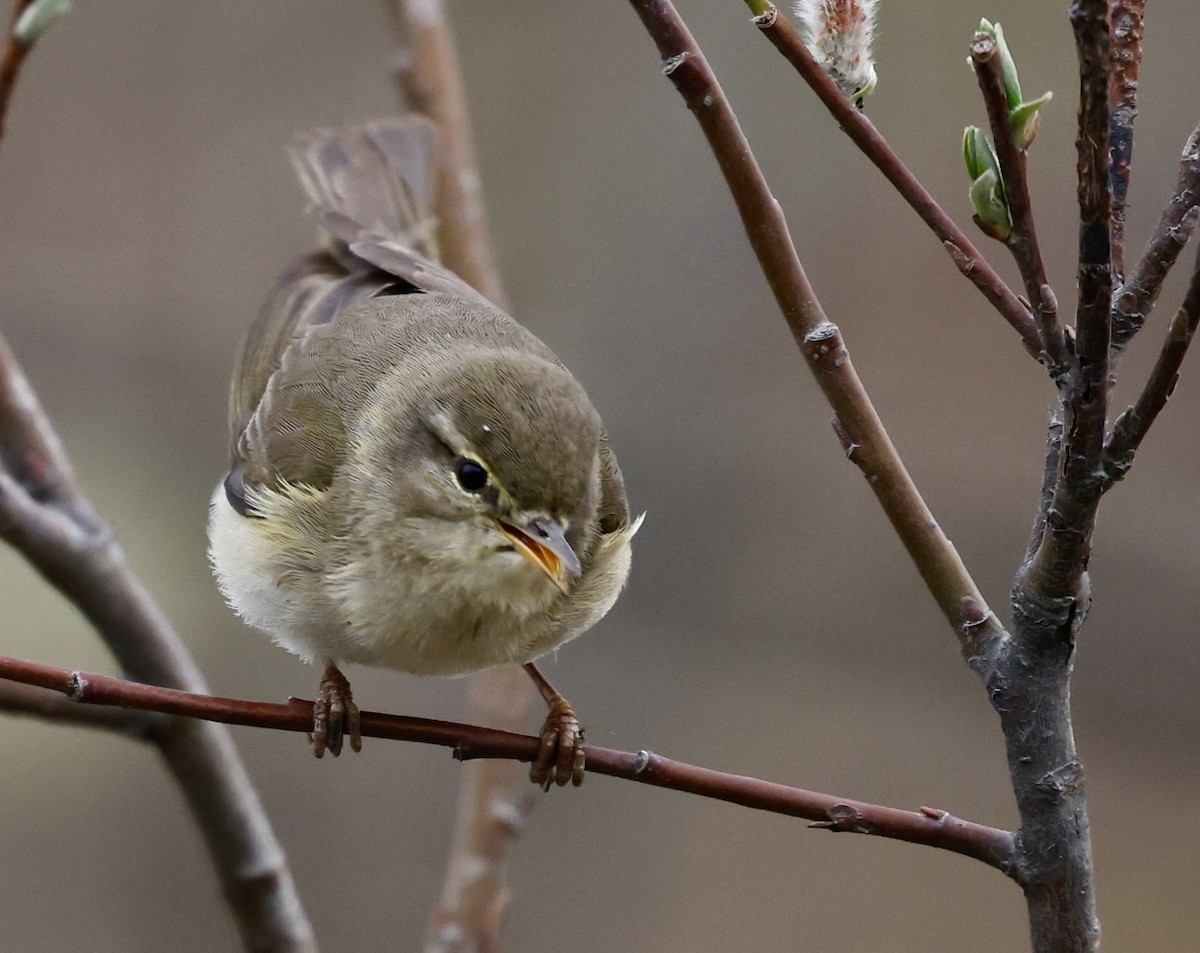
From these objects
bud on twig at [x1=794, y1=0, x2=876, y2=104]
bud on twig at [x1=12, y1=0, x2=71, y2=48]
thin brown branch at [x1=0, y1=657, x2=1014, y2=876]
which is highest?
bud on twig at [x1=12, y1=0, x2=71, y2=48]

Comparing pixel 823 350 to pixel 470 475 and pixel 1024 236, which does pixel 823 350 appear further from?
pixel 470 475

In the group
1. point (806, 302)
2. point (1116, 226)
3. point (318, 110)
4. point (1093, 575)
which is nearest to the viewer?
point (1116, 226)

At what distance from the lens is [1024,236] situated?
50.4 inches

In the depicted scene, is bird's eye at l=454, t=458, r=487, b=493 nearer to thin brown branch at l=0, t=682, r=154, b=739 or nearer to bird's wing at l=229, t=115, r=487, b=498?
bird's wing at l=229, t=115, r=487, b=498

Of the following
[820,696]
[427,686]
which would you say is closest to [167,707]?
[427,686]

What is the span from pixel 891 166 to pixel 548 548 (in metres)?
0.79

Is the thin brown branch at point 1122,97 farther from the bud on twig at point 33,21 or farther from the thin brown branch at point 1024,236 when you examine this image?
the bud on twig at point 33,21

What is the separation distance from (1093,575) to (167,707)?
11.8 feet

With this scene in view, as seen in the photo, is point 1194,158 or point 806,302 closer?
point 1194,158

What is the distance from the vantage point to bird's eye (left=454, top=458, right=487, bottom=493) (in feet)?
6.71

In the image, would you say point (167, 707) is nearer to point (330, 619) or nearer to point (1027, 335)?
point (330, 619)

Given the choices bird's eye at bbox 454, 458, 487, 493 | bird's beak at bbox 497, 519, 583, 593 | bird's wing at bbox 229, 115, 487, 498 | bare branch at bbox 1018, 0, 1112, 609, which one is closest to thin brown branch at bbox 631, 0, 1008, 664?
bare branch at bbox 1018, 0, 1112, 609

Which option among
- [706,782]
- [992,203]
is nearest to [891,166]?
[992,203]

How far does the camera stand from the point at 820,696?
4766 millimetres
